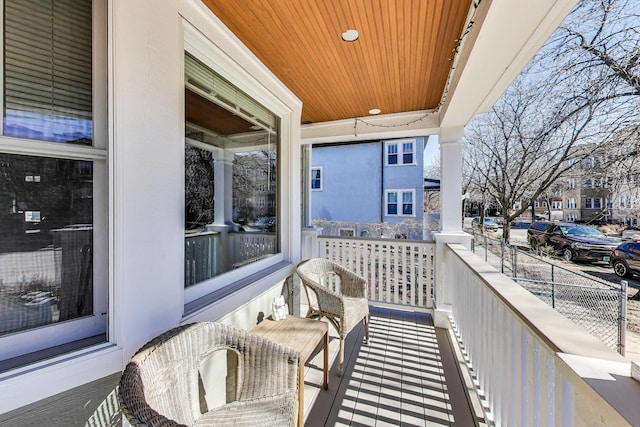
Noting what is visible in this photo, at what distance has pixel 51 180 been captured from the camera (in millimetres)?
1095

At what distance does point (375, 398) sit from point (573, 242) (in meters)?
2.00

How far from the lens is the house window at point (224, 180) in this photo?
1.84m

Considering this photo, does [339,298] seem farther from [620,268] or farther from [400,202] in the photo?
[400,202]

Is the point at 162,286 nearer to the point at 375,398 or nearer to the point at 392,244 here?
the point at 375,398

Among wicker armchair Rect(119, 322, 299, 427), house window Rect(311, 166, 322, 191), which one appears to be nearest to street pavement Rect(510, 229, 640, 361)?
wicker armchair Rect(119, 322, 299, 427)

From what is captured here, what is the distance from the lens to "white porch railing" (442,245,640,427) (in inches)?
27.0

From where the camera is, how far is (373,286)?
147 inches

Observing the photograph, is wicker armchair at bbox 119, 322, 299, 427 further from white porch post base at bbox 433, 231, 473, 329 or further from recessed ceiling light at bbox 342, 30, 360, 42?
white porch post base at bbox 433, 231, 473, 329

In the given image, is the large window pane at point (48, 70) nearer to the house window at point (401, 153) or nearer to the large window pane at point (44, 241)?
the large window pane at point (44, 241)

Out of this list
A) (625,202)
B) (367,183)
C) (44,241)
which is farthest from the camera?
(367,183)

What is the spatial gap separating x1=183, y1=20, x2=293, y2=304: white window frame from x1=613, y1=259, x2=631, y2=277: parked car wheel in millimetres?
2581

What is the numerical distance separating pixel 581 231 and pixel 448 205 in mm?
1415

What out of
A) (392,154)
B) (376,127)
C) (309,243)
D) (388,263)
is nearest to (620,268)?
(388,263)

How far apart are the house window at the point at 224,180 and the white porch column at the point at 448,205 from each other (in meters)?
2.10
